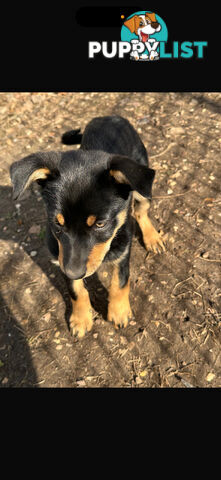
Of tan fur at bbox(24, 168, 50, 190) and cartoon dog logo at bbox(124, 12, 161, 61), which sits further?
cartoon dog logo at bbox(124, 12, 161, 61)

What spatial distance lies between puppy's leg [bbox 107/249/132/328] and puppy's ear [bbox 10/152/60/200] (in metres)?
1.10

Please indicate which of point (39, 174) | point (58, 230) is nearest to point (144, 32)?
point (39, 174)

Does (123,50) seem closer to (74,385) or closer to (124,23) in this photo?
(124,23)

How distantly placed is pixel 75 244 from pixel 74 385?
1511 mm

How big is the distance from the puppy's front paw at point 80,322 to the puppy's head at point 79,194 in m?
1.08

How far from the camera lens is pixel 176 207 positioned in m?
4.47

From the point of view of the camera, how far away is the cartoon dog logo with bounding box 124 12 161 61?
2828 mm

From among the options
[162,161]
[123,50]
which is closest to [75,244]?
[123,50]

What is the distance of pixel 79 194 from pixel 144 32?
1.72m

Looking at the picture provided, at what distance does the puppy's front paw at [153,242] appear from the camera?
4043mm

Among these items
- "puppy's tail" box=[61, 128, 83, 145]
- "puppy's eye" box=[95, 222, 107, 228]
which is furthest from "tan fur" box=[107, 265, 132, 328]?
"puppy's tail" box=[61, 128, 83, 145]

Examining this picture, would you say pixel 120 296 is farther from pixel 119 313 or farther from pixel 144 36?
pixel 144 36

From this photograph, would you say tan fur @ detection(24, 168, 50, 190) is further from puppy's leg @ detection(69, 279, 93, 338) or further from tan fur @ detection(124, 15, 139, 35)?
tan fur @ detection(124, 15, 139, 35)

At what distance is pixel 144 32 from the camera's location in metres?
3.01
